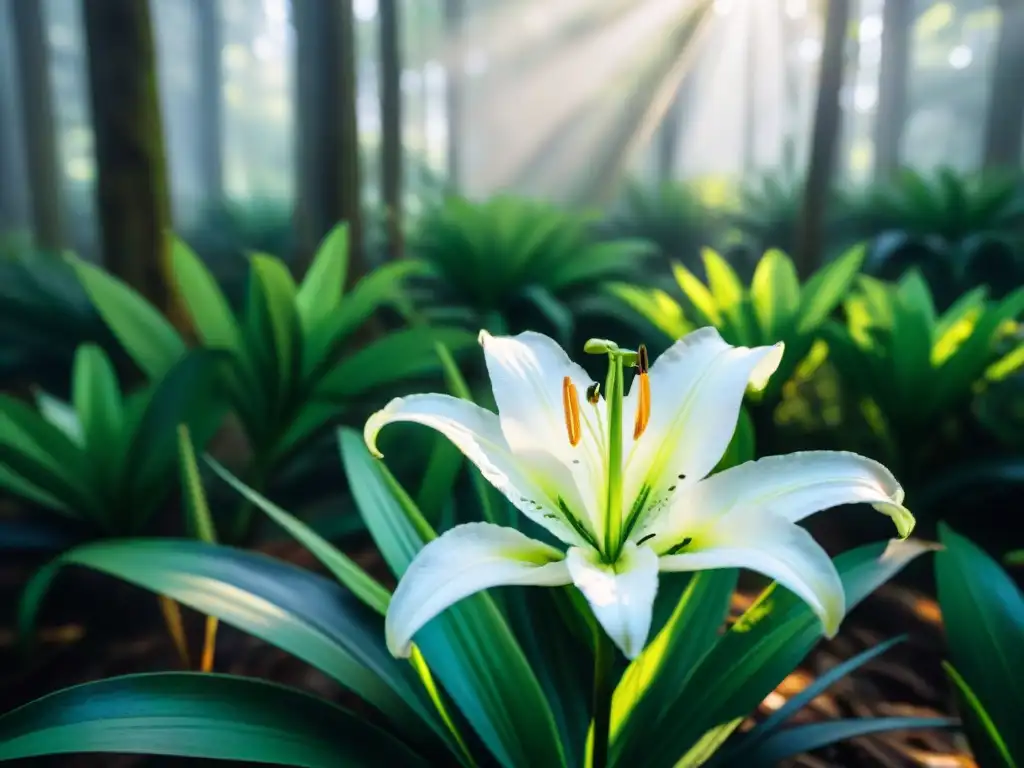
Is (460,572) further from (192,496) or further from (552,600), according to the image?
(192,496)

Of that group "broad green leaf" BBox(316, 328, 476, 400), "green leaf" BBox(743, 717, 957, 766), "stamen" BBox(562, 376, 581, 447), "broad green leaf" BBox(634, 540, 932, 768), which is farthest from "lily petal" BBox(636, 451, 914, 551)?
"broad green leaf" BBox(316, 328, 476, 400)

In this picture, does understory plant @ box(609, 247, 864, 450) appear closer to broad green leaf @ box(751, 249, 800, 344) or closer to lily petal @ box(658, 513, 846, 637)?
broad green leaf @ box(751, 249, 800, 344)

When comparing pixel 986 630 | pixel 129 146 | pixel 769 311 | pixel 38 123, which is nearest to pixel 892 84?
pixel 38 123

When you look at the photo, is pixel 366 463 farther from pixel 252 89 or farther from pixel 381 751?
pixel 252 89

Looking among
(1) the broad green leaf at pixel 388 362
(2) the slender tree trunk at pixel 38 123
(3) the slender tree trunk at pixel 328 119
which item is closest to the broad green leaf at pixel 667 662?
(1) the broad green leaf at pixel 388 362

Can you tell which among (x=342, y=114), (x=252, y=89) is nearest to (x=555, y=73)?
(x=252, y=89)
